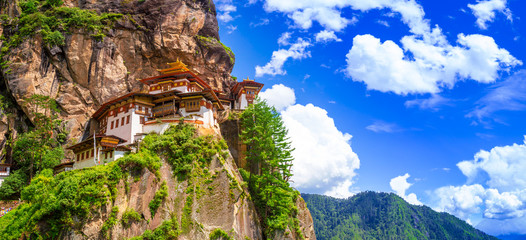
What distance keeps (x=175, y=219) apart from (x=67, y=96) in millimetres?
31506

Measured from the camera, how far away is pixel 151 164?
41.0m

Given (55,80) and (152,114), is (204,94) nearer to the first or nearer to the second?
(152,114)

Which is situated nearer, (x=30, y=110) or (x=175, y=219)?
(x=175, y=219)

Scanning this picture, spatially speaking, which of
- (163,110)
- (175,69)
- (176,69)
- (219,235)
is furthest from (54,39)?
(219,235)

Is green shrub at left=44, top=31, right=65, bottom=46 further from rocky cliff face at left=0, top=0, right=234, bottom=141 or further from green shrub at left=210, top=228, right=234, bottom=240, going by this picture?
green shrub at left=210, top=228, right=234, bottom=240

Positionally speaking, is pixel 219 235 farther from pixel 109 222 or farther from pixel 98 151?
pixel 98 151

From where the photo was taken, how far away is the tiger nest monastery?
4475cm

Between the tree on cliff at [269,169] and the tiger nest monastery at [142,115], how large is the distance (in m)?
6.48

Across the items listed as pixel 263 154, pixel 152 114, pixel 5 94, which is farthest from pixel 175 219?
pixel 5 94

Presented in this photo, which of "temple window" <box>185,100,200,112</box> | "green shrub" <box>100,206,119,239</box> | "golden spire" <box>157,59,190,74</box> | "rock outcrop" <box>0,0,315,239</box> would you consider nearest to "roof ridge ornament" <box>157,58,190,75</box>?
"golden spire" <box>157,59,190,74</box>

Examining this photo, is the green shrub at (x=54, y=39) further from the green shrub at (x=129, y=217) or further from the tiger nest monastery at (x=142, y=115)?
the green shrub at (x=129, y=217)

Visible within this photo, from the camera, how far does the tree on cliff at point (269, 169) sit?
159 ft

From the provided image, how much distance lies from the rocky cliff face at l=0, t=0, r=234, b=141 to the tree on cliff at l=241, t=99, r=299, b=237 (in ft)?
71.5

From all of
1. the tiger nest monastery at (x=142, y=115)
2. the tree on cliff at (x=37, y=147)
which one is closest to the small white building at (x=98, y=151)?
the tiger nest monastery at (x=142, y=115)
